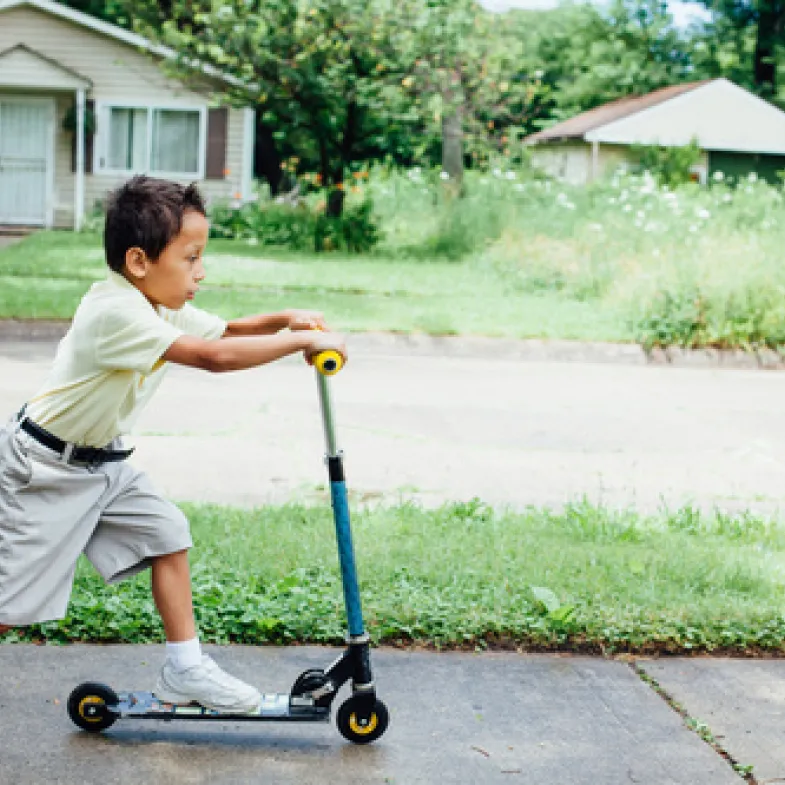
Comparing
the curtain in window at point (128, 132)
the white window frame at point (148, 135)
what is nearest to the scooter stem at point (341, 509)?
the white window frame at point (148, 135)

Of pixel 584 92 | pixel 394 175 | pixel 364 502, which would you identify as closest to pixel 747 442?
pixel 364 502

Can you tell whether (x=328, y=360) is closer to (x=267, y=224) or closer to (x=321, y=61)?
(x=321, y=61)

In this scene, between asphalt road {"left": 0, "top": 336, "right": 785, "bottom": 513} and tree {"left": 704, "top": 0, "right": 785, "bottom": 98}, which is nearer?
asphalt road {"left": 0, "top": 336, "right": 785, "bottom": 513}

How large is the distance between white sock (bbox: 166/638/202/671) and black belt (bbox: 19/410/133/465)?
0.51m

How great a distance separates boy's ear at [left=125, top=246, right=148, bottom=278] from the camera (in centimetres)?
309

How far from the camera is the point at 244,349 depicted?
9.77ft

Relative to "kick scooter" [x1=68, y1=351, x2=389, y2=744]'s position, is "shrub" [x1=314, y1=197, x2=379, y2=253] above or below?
above

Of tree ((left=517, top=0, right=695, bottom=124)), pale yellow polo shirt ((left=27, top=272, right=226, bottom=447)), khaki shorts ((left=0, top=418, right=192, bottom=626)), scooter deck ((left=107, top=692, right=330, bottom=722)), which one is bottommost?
scooter deck ((left=107, top=692, right=330, bottom=722))

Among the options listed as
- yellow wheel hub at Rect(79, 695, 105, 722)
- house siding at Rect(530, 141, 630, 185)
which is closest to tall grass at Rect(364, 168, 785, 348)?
yellow wheel hub at Rect(79, 695, 105, 722)

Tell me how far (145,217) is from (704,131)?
126ft

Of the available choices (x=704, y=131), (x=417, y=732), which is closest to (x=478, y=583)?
(x=417, y=732)

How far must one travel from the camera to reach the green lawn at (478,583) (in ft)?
13.6

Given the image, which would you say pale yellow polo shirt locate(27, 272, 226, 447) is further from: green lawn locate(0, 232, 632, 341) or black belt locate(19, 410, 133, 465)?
green lawn locate(0, 232, 632, 341)

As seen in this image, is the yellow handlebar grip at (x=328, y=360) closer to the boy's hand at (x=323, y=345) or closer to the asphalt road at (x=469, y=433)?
the boy's hand at (x=323, y=345)
